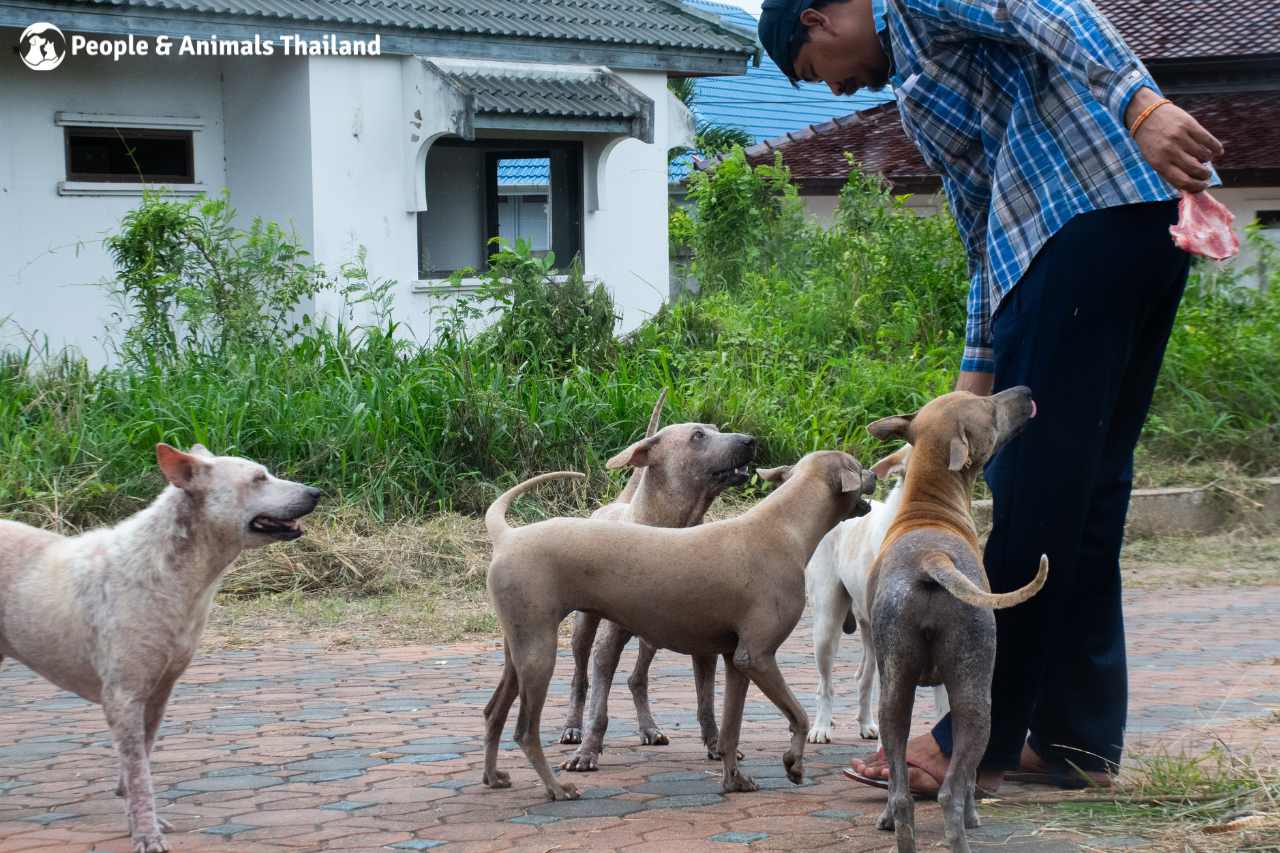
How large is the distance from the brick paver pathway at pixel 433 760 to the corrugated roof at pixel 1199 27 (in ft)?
46.7

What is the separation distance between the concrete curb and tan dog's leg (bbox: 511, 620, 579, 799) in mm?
6985

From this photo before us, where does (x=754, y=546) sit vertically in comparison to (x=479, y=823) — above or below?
above

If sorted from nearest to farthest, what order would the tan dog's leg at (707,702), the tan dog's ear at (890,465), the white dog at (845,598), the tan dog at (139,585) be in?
the tan dog at (139,585) → the tan dog's ear at (890,465) → the tan dog's leg at (707,702) → the white dog at (845,598)

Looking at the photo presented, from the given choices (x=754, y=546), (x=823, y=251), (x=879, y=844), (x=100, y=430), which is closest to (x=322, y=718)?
(x=754, y=546)

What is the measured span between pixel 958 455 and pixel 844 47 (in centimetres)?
122

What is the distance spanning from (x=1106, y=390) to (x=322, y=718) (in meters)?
3.24

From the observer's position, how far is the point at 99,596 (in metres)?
4.22

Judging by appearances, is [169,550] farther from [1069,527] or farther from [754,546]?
[1069,527]

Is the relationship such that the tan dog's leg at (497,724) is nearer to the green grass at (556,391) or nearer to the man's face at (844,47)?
the man's face at (844,47)

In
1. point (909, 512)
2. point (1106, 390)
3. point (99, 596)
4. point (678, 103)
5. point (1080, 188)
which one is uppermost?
point (678, 103)

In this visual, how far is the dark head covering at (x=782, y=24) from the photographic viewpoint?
4.09m

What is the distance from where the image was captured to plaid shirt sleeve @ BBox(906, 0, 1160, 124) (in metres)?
3.52

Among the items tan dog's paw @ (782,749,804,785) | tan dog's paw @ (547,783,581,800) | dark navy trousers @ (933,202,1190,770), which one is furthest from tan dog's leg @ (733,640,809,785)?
tan dog's paw @ (547,783,581,800)

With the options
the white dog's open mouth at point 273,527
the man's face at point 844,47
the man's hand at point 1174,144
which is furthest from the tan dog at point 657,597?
the man's hand at point 1174,144
